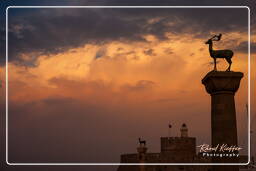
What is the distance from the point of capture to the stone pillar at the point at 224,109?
17.0 m

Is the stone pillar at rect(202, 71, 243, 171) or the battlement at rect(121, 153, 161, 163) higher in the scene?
the battlement at rect(121, 153, 161, 163)

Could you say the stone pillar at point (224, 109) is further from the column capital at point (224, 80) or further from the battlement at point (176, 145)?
the battlement at point (176, 145)

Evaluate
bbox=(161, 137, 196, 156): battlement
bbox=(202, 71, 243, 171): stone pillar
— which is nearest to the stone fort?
bbox=(161, 137, 196, 156): battlement

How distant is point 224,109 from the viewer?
17141mm

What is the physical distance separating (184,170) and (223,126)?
30943mm

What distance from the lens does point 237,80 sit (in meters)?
17.1

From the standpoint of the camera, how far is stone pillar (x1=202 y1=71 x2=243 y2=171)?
1705 cm

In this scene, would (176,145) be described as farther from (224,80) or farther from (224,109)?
(224,80)

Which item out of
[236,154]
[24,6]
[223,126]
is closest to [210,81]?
[223,126]

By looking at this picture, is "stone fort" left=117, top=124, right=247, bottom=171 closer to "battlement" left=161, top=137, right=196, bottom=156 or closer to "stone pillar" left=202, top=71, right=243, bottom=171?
"battlement" left=161, top=137, right=196, bottom=156

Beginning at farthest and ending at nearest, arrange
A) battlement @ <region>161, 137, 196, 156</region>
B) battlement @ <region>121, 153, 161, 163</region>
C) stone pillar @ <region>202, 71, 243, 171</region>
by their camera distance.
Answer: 1. battlement @ <region>161, 137, 196, 156</region>
2. battlement @ <region>121, 153, 161, 163</region>
3. stone pillar @ <region>202, 71, 243, 171</region>

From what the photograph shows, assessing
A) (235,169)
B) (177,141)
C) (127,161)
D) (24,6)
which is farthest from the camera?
(177,141)

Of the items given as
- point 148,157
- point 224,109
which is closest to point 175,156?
point 148,157

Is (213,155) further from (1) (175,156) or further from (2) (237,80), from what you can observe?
(1) (175,156)
